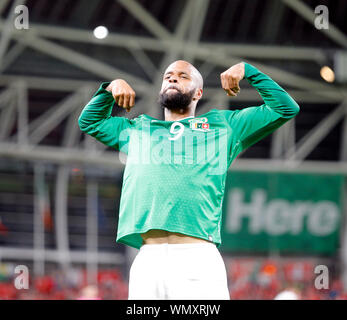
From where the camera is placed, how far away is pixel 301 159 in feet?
74.9

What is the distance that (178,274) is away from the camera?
4.23m

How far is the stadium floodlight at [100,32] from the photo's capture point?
18983mm

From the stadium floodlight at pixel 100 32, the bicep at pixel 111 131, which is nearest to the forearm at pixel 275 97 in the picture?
the bicep at pixel 111 131

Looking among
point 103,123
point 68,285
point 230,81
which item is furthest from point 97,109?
point 68,285

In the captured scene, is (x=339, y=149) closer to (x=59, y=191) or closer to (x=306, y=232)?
(x=306, y=232)

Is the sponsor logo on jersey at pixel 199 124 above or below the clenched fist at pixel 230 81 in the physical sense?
below

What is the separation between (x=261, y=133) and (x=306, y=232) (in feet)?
58.6

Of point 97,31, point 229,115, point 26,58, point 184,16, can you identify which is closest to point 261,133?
point 229,115

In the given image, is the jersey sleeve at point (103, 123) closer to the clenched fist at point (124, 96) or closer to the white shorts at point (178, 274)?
the clenched fist at point (124, 96)

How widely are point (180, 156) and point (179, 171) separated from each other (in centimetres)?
13

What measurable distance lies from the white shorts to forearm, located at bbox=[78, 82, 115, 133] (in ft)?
3.43

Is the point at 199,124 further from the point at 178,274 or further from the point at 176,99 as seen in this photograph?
the point at 178,274

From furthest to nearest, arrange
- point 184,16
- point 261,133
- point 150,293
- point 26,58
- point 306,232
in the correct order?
point 306,232, point 26,58, point 184,16, point 261,133, point 150,293

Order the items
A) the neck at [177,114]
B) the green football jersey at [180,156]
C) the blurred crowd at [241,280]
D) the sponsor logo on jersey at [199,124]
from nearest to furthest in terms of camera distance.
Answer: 1. the green football jersey at [180,156]
2. the sponsor logo on jersey at [199,124]
3. the neck at [177,114]
4. the blurred crowd at [241,280]
